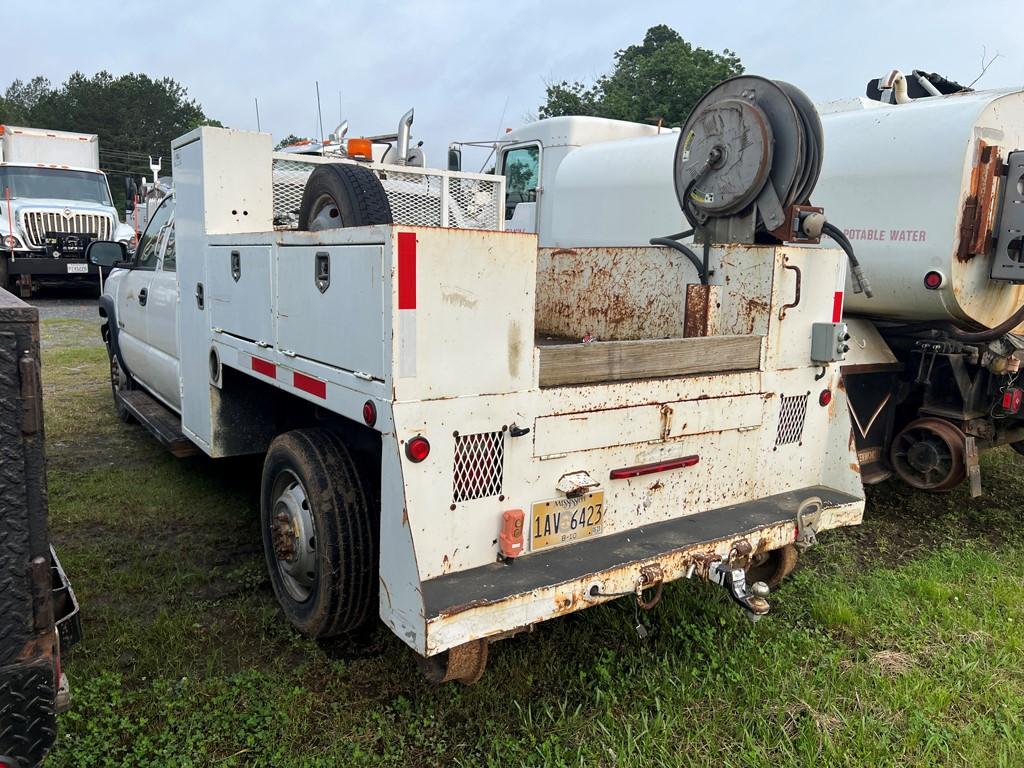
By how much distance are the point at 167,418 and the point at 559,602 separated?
353 cm

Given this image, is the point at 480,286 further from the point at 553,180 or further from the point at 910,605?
the point at 553,180

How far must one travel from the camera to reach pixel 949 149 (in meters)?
4.30

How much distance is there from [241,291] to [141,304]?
2.48 metres

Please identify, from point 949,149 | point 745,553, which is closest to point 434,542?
point 745,553

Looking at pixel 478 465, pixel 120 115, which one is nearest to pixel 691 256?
pixel 478 465

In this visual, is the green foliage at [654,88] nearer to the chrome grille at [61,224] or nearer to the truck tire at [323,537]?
the chrome grille at [61,224]

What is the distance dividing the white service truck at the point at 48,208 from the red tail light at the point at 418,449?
1538cm

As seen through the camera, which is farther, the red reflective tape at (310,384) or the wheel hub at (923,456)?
the wheel hub at (923,456)

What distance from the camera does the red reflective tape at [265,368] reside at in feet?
10.4

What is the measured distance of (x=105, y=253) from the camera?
18.9 ft

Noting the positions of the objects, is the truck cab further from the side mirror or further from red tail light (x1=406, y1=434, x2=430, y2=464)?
red tail light (x1=406, y1=434, x2=430, y2=464)

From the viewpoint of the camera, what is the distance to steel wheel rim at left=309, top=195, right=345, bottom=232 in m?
3.36

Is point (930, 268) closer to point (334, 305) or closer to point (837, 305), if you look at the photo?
point (837, 305)

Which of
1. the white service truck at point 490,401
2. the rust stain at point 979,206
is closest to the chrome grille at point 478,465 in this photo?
the white service truck at point 490,401
